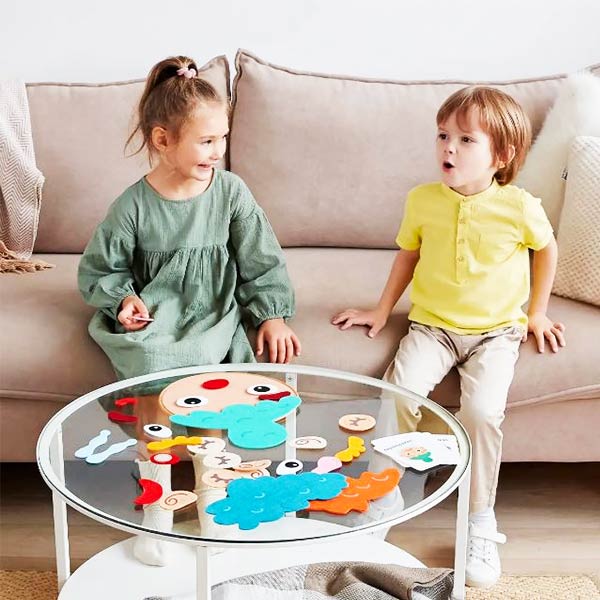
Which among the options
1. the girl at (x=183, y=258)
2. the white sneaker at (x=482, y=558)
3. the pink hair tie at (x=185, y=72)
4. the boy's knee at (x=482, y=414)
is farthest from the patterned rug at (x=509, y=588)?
the pink hair tie at (x=185, y=72)

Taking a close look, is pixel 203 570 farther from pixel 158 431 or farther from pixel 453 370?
pixel 453 370

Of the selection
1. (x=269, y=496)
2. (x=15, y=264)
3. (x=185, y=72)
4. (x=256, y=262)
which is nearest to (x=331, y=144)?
(x=256, y=262)

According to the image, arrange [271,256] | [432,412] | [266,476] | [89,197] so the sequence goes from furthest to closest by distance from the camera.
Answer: [89,197] < [271,256] < [432,412] < [266,476]

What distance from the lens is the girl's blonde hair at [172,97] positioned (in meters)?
1.84

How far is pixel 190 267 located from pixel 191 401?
0.46 meters

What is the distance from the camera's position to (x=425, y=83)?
7.97 ft

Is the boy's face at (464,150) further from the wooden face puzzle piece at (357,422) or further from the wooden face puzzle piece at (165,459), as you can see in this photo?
the wooden face puzzle piece at (165,459)

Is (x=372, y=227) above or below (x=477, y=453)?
above

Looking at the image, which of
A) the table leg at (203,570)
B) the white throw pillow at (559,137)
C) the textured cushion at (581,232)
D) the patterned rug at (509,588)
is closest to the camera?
the table leg at (203,570)

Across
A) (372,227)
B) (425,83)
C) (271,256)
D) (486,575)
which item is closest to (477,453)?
(486,575)

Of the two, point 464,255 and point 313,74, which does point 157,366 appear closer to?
point 464,255

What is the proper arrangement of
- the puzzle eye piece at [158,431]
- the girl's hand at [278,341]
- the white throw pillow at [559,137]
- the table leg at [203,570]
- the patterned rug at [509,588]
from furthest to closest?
the white throw pillow at [559,137], the girl's hand at [278,341], the patterned rug at [509,588], the puzzle eye piece at [158,431], the table leg at [203,570]

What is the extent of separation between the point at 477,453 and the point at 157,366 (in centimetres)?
62

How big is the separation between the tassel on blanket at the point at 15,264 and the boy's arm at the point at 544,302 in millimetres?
1100
